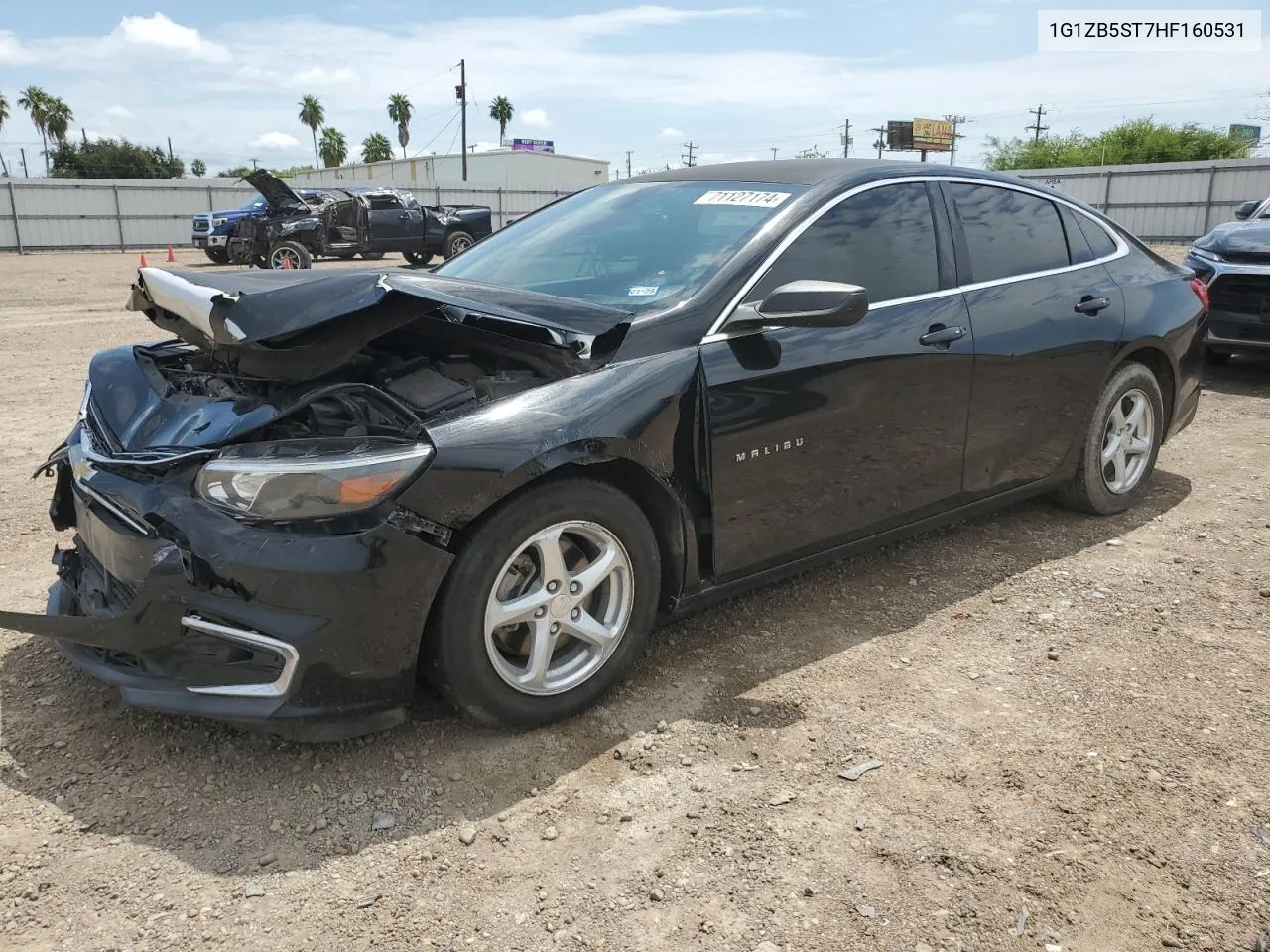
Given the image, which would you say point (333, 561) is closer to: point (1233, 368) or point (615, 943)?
point (615, 943)

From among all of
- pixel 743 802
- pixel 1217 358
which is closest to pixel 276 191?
pixel 1217 358

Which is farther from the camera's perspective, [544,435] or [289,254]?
[289,254]

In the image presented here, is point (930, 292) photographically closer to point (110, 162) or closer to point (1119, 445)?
point (1119, 445)

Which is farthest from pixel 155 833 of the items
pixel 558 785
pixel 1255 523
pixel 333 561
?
pixel 1255 523

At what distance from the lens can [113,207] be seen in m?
32.0

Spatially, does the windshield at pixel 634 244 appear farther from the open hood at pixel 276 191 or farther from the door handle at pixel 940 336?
the open hood at pixel 276 191

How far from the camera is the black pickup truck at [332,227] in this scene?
19.0 metres

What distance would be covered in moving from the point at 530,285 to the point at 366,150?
9381 centimetres

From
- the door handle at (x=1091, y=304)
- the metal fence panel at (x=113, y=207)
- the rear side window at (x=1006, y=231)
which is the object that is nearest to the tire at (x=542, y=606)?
the rear side window at (x=1006, y=231)

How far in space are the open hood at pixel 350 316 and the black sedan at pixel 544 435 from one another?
0.01 metres

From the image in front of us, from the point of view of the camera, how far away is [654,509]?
3.02m

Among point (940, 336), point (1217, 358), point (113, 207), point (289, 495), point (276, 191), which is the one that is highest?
point (113, 207)

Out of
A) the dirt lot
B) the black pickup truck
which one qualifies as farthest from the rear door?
the black pickup truck

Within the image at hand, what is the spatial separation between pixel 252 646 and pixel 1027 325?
3172 mm
